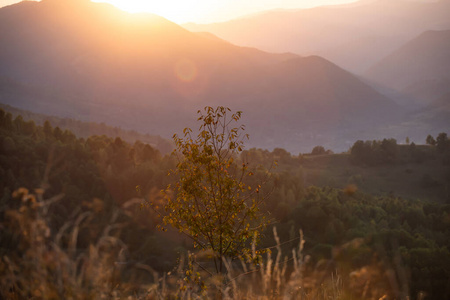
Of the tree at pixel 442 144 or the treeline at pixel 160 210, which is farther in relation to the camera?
the tree at pixel 442 144

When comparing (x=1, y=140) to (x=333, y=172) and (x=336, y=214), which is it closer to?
(x=336, y=214)

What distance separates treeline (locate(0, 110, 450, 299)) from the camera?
19.9 m

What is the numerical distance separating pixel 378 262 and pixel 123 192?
67.1 ft

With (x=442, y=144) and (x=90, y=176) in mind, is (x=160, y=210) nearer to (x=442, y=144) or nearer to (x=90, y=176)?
(x=90, y=176)

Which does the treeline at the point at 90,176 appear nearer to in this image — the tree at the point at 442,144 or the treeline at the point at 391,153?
the treeline at the point at 391,153

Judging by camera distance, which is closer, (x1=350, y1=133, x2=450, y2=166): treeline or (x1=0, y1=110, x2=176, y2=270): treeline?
(x1=0, y1=110, x2=176, y2=270): treeline

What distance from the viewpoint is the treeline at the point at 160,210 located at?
19.9 metres

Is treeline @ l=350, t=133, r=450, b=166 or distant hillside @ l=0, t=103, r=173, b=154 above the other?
distant hillside @ l=0, t=103, r=173, b=154

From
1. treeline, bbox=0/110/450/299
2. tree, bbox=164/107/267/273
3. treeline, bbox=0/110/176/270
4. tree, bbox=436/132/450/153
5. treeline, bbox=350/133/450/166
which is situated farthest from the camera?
tree, bbox=436/132/450/153

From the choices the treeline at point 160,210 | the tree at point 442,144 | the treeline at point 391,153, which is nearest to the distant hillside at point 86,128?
the treeline at point 391,153

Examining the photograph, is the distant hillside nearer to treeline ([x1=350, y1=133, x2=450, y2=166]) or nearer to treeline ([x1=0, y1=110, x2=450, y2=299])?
treeline ([x1=350, y1=133, x2=450, y2=166])

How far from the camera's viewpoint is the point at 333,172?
6494 centimetres

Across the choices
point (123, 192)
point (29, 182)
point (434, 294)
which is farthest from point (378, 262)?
point (29, 182)

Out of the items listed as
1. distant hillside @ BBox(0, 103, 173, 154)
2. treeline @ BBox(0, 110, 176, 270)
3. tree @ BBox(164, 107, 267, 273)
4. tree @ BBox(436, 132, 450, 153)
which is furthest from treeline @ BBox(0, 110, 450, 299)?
distant hillside @ BBox(0, 103, 173, 154)
